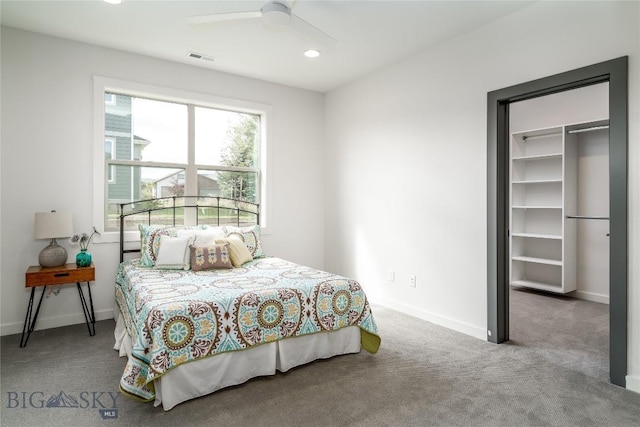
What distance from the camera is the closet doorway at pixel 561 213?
13.8 feet

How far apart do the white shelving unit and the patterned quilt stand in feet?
10.4

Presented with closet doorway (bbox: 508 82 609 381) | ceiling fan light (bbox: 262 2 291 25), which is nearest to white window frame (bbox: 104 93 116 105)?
ceiling fan light (bbox: 262 2 291 25)

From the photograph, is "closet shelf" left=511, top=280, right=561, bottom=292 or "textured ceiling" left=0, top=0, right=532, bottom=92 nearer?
"textured ceiling" left=0, top=0, right=532, bottom=92

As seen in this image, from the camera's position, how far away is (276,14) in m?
2.36

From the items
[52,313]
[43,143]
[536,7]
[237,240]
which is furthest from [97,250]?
[536,7]

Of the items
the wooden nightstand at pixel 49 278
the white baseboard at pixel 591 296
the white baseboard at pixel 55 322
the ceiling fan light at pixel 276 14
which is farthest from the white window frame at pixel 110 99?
the white baseboard at pixel 591 296

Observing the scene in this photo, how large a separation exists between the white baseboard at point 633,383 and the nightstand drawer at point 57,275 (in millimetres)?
4157

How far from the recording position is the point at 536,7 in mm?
2838

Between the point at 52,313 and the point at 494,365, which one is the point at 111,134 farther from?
the point at 494,365

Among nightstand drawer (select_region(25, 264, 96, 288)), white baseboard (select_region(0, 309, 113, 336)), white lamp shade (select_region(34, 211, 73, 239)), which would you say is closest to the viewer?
nightstand drawer (select_region(25, 264, 96, 288))

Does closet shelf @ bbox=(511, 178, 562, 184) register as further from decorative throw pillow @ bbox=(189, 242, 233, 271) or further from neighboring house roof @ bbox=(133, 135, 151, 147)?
neighboring house roof @ bbox=(133, 135, 151, 147)

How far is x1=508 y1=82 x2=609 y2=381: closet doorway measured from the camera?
13.8 feet

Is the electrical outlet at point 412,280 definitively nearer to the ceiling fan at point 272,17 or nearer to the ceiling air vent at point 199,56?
the ceiling fan at point 272,17

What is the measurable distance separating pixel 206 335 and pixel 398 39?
3062mm
